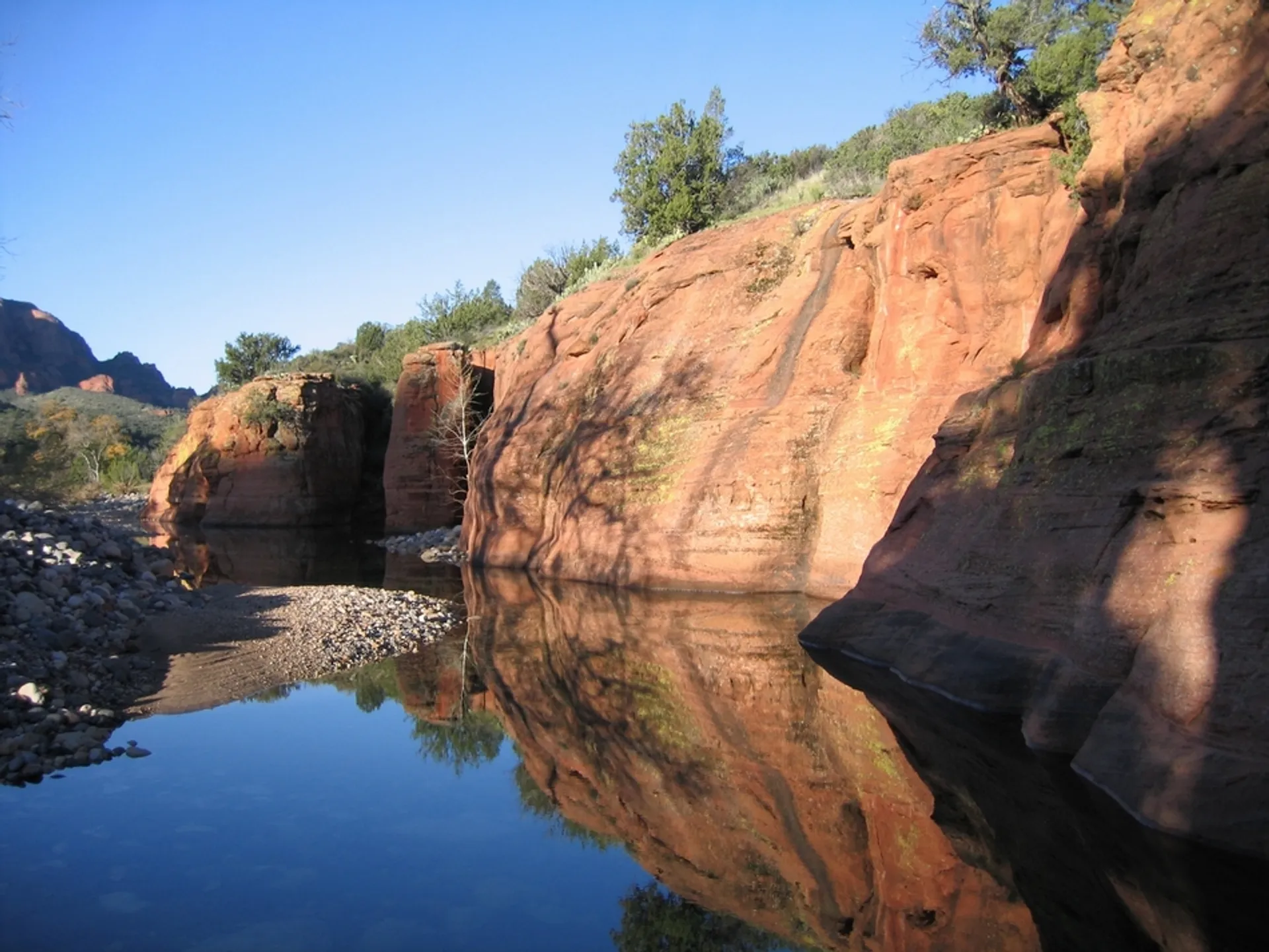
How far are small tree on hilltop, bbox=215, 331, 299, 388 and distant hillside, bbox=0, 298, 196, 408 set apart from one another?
7997cm

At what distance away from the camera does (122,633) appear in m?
12.8

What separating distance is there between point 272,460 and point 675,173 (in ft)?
74.2

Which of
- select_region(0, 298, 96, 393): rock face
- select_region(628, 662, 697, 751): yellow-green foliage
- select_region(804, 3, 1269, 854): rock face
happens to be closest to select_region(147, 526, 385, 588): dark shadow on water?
select_region(628, 662, 697, 751): yellow-green foliage

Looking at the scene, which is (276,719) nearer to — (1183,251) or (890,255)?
(1183,251)

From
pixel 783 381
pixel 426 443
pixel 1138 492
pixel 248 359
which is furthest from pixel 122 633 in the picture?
pixel 248 359

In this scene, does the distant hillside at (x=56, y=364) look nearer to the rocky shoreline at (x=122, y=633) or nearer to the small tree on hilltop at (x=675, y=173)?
the small tree on hilltop at (x=675, y=173)

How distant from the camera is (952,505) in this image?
11.9 meters

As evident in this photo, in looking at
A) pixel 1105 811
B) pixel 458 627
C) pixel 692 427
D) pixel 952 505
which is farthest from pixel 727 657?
pixel 692 427

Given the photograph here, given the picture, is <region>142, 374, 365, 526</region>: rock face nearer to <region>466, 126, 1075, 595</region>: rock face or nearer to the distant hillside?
<region>466, 126, 1075, 595</region>: rock face

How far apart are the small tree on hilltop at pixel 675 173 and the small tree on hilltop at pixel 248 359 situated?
31.9 metres

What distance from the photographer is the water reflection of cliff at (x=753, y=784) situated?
5793 mm

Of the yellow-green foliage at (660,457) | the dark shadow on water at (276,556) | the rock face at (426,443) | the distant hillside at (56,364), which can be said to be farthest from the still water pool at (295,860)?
the distant hillside at (56,364)

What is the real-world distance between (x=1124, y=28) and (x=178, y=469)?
149 feet

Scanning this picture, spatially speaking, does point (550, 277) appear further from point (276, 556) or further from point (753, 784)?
point (753, 784)
